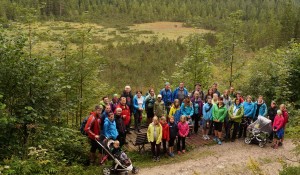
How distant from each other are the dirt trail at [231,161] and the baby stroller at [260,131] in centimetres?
26

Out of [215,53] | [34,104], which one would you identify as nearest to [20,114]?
[34,104]

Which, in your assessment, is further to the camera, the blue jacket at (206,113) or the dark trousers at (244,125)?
the dark trousers at (244,125)

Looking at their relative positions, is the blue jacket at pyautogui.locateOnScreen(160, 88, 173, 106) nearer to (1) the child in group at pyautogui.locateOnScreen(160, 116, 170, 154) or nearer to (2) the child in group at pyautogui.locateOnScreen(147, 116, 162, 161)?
(1) the child in group at pyautogui.locateOnScreen(160, 116, 170, 154)

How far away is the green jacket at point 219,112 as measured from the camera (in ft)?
45.6

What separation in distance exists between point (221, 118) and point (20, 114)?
7888 millimetres

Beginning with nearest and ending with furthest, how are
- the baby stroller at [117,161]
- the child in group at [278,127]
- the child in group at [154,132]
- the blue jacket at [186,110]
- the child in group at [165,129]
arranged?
the baby stroller at [117,161] < the child in group at [154,132] < the child in group at [165,129] < the child in group at [278,127] < the blue jacket at [186,110]

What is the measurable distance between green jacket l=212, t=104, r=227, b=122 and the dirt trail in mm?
1203

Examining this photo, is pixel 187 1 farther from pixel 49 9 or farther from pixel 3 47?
pixel 3 47

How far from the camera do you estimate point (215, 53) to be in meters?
19.5

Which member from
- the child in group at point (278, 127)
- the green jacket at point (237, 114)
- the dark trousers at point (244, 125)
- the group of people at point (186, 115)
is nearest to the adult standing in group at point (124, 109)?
the group of people at point (186, 115)

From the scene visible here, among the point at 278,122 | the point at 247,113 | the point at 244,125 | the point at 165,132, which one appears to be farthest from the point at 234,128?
the point at 165,132

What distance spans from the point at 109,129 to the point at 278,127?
699 centimetres

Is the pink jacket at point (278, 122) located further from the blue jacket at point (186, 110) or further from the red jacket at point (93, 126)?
the red jacket at point (93, 126)

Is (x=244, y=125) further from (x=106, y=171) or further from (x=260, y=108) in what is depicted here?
(x=106, y=171)
